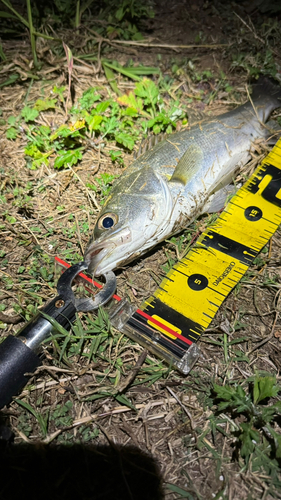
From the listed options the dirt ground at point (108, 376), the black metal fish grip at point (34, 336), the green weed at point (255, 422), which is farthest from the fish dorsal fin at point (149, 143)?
the green weed at point (255, 422)

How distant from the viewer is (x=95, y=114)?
13.5 ft

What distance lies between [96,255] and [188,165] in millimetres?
1320

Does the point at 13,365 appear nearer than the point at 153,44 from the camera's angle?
Yes

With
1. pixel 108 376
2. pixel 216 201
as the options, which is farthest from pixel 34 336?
pixel 216 201

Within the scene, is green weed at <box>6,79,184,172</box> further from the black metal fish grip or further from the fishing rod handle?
the fishing rod handle

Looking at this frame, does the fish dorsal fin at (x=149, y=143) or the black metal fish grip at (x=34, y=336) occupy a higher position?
the fish dorsal fin at (x=149, y=143)

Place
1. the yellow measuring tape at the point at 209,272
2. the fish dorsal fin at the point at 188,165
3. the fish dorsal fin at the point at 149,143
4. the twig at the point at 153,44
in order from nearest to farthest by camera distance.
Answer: the yellow measuring tape at the point at 209,272 → the fish dorsal fin at the point at 188,165 → the fish dorsal fin at the point at 149,143 → the twig at the point at 153,44

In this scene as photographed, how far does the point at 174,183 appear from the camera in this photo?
3418 mm

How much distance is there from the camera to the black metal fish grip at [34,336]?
2.43 metres

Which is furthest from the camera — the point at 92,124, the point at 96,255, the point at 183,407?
the point at 92,124

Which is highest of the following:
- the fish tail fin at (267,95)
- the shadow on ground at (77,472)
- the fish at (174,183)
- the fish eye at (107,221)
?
the fish tail fin at (267,95)

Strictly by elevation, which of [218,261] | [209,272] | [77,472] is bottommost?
[77,472]

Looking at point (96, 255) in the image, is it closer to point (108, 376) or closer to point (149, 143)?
point (108, 376)

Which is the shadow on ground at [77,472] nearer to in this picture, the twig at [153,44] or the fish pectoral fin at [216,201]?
the fish pectoral fin at [216,201]
